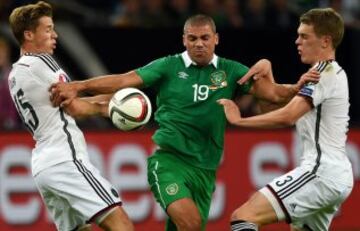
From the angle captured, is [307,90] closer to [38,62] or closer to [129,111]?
[129,111]

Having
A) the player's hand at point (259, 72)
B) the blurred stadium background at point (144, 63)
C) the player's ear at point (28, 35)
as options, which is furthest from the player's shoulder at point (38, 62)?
the blurred stadium background at point (144, 63)

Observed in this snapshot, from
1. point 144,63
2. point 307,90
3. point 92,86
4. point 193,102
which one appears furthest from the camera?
point 144,63

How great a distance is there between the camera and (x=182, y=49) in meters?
15.1

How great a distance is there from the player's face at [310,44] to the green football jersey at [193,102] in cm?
71

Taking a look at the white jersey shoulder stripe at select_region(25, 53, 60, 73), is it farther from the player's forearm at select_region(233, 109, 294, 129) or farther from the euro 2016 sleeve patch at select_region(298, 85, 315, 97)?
the euro 2016 sleeve patch at select_region(298, 85, 315, 97)

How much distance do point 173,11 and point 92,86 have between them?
19.6 feet

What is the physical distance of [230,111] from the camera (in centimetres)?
939

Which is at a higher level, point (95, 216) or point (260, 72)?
point (260, 72)

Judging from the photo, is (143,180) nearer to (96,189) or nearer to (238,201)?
(238,201)

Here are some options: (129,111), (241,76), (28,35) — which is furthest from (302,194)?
(28,35)

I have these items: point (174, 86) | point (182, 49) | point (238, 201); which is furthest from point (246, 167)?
point (174, 86)

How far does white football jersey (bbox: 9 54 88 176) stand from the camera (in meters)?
9.34

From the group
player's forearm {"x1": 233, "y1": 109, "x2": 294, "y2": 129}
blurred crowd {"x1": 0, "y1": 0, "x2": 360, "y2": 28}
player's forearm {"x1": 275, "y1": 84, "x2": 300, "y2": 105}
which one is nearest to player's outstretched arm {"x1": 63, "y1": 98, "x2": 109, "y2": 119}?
player's forearm {"x1": 233, "y1": 109, "x2": 294, "y2": 129}

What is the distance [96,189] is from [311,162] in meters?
1.66
